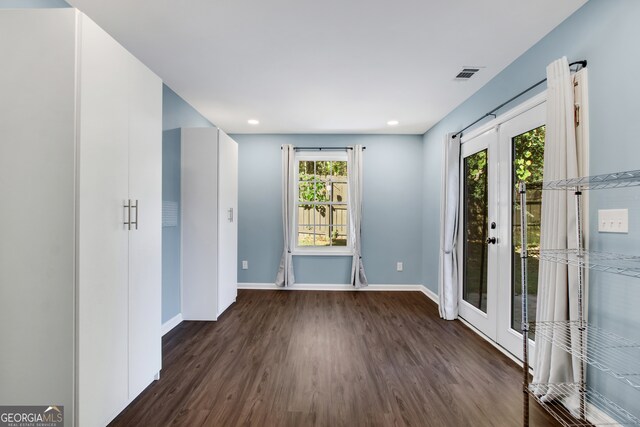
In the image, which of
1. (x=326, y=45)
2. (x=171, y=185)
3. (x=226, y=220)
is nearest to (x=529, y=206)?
(x=326, y=45)

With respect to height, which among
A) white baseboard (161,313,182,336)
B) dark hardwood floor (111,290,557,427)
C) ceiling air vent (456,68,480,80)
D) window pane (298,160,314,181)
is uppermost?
ceiling air vent (456,68,480,80)

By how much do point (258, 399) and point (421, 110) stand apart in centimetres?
347

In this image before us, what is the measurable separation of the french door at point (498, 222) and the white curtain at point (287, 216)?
2433mm

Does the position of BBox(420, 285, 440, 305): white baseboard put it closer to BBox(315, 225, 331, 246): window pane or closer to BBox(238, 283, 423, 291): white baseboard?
BBox(238, 283, 423, 291): white baseboard

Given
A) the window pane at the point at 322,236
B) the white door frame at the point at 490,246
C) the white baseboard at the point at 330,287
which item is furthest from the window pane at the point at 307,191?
the white door frame at the point at 490,246

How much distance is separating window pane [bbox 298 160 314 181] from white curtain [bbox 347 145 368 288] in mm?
702

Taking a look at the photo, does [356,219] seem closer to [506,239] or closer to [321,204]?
[321,204]

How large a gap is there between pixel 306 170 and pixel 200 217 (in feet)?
6.70

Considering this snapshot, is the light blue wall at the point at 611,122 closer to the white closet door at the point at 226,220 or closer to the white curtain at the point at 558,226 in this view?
the white curtain at the point at 558,226

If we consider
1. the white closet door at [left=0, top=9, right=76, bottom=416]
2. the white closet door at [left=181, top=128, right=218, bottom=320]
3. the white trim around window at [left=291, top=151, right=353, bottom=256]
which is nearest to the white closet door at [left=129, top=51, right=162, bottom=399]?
the white closet door at [left=0, top=9, right=76, bottom=416]

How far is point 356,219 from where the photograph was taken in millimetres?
4660

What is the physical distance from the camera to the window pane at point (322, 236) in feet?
16.1

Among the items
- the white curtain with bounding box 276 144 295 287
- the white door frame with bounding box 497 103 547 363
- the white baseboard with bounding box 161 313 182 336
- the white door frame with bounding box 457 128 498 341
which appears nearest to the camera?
the white door frame with bounding box 497 103 547 363

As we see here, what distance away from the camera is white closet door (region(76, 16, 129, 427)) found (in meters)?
1.48
